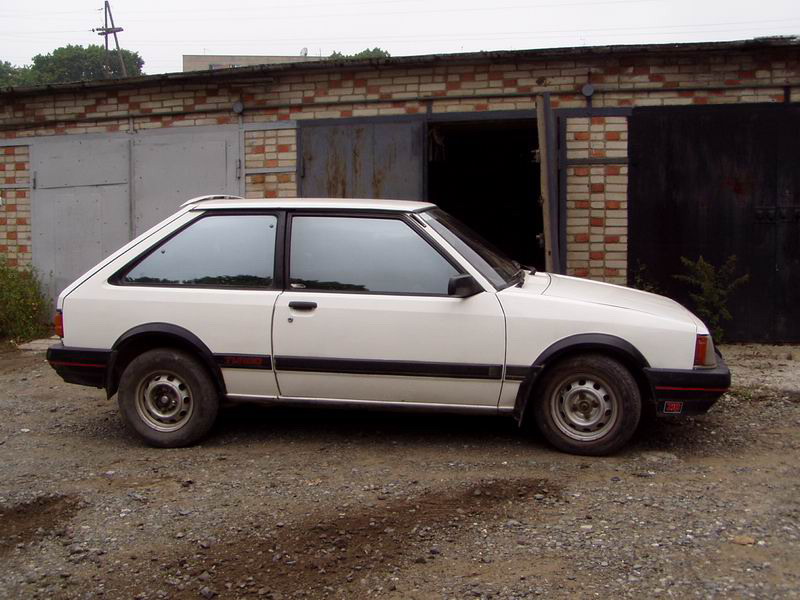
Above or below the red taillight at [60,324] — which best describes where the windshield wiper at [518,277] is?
above

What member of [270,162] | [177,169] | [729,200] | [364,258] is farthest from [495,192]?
[364,258]

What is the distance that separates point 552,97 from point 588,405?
14.9 feet

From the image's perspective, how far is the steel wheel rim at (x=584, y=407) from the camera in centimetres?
495

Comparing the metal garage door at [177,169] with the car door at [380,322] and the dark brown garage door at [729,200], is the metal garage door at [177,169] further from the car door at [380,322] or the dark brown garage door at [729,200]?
the car door at [380,322]

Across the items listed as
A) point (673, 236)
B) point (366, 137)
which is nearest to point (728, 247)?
point (673, 236)

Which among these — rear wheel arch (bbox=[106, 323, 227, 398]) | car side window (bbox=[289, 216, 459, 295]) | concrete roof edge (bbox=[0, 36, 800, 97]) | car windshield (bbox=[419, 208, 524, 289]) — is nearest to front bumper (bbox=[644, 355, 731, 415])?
car windshield (bbox=[419, 208, 524, 289])

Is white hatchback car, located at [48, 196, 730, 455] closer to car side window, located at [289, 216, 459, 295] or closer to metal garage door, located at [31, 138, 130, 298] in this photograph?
car side window, located at [289, 216, 459, 295]

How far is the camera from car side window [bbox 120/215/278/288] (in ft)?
17.5

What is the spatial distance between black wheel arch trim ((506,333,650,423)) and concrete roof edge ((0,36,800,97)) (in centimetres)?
441

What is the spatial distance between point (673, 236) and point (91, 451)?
5.81 m

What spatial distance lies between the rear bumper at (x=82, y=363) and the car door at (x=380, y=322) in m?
1.12

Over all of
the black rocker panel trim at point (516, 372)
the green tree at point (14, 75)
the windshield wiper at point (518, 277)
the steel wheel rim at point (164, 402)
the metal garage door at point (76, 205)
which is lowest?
the steel wheel rim at point (164, 402)

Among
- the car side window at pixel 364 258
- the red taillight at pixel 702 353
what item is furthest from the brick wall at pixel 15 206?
the red taillight at pixel 702 353

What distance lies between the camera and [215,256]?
538cm
